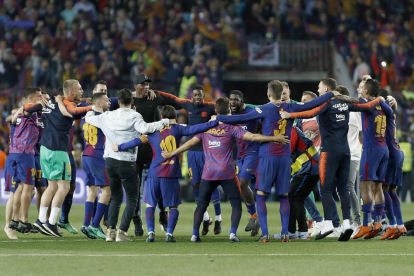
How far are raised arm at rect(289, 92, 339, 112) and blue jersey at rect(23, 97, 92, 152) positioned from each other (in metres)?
3.28

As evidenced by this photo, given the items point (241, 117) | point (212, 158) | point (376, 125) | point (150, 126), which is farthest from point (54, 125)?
point (376, 125)

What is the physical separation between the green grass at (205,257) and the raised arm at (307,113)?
1635mm

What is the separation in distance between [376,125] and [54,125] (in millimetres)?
4579

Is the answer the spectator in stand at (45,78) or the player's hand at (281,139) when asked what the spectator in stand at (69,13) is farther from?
the player's hand at (281,139)

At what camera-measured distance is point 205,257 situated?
9.33 metres

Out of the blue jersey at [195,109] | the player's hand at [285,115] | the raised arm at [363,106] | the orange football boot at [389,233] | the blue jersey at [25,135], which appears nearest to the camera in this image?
the player's hand at [285,115]

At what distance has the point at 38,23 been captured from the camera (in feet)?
83.0

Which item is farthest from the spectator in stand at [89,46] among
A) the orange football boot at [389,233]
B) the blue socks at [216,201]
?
the orange football boot at [389,233]

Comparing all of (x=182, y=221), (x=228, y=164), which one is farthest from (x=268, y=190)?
(x=182, y=221)

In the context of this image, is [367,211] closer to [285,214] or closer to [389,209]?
[389,209]

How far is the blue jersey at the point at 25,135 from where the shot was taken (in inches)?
505

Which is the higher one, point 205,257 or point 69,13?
point 69,13

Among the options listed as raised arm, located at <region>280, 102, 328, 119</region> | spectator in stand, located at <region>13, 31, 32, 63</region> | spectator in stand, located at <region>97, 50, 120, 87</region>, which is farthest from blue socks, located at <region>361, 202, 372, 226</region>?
spectator in stand, located at <region>13, 31, 32, 63</region>

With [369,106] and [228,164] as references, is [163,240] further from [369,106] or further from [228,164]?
[369,106]
